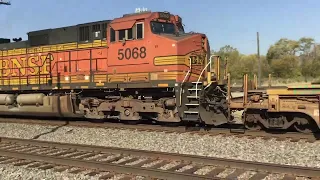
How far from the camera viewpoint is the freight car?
896 centimetres

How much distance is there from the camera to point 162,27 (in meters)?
11.7

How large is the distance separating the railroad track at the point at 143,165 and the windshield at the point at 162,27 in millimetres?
5011

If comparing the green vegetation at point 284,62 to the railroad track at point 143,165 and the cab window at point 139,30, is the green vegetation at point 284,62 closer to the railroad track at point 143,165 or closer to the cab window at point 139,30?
the cab window at point 139,30

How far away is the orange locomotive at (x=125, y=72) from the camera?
1103 centimetres

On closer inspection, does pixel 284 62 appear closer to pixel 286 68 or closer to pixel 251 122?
pixel 286 68

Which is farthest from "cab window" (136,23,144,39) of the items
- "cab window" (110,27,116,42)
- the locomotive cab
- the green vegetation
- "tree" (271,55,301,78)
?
"tree" (271,55,301,78)

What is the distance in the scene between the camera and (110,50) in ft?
40.3

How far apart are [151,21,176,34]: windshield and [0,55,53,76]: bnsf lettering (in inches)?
200

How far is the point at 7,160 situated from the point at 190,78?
610 cm

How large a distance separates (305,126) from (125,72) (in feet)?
19.5

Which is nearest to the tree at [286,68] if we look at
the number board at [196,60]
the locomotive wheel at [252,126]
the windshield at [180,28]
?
the windshield at [180,28]

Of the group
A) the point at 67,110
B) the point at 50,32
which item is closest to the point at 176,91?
the point at 67,110

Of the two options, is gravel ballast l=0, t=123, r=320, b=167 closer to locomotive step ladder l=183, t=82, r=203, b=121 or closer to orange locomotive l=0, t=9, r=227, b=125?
locomotive step ladder l=183, t=82, r=203, b=121

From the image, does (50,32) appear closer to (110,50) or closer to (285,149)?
(110,50)
